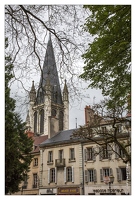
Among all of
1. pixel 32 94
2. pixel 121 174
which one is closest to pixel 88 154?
pixel 121 174

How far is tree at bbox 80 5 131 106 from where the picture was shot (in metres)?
3.84

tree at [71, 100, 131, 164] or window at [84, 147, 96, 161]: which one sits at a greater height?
tree at [71, 100, 131, 164]

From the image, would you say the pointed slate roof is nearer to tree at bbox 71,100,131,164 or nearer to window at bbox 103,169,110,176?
tree at bbox 71,100,131,164

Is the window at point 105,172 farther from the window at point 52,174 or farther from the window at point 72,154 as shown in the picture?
the window at point 52,174

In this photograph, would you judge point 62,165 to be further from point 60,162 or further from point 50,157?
point 50,157

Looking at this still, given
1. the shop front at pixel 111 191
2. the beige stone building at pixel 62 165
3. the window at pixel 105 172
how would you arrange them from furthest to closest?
the beige stone building at pixel 62 165 < the window at pixel 105 172 < the shop front at pixel 111 191

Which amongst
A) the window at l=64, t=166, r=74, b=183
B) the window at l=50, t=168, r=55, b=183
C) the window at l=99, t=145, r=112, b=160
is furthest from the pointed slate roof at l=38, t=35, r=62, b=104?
the window at l=50, t=168, r=55, b=183

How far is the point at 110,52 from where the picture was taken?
164 inches

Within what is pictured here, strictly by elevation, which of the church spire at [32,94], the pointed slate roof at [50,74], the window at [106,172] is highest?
the pointed slate roof at [50,74]

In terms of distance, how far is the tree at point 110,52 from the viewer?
12.6 ft

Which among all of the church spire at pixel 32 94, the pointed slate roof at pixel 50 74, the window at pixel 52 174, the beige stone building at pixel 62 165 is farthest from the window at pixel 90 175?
the church spire at pixel 32 94

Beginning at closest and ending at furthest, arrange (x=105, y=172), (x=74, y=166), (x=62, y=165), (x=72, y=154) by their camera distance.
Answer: (x=105, y=172), (x=62, y=165), (x=74, y=166), (x=72, y=154)
